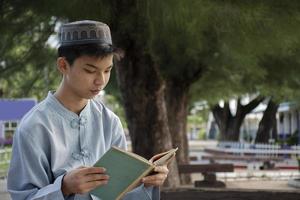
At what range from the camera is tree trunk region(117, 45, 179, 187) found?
7387 millimetres

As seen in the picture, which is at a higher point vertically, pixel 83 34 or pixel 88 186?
pixel 83 34

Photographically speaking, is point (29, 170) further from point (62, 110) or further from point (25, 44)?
point (25, 44)

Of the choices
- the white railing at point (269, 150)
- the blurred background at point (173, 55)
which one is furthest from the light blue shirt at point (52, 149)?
the white railing at point (269, 150)

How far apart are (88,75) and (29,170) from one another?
0.36 m

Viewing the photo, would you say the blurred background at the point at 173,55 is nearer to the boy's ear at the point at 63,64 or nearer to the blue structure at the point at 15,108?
the blue structure at the point at 15,108

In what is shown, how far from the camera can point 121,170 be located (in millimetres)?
1834

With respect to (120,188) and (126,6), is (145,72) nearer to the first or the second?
(126,6)

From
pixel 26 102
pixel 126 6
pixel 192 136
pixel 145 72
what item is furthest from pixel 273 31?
pixel 192 136

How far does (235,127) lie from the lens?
28953 mm

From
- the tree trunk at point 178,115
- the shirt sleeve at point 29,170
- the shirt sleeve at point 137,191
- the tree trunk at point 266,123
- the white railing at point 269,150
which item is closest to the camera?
the shirt sleeve at point 29,170

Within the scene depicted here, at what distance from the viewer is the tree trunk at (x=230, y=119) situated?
91.6ft

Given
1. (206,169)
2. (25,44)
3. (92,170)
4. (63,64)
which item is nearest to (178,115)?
(206,169)

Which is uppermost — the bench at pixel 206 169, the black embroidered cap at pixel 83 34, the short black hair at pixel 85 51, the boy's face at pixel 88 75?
the black embroidered cap at pixel 83 34

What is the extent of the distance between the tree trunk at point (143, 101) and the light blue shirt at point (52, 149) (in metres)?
5.26
